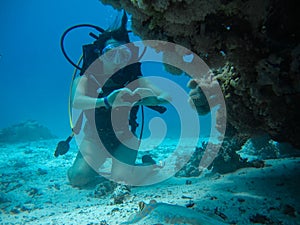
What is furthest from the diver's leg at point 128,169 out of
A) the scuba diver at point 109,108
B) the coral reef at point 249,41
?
the coral reef at point 249,41

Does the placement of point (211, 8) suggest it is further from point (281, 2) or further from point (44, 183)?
point (44, 183)

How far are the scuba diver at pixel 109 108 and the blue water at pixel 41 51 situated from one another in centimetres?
8460

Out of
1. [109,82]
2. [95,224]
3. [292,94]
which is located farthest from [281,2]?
[109,82]

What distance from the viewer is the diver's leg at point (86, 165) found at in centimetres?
566

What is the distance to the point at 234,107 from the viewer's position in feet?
10.8

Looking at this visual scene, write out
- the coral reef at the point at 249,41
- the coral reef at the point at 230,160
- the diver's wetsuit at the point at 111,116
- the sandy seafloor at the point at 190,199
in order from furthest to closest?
the diver's wetsuit at the point at 111,116, the coral reef at the point at 230,160, the sandy seafloor at the point at 190,199, the coral reef at the point at 249,41

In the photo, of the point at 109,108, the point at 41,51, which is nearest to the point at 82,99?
the point at 109,108

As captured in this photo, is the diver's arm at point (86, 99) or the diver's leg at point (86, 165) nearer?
the diver's arm at point (86, 99)

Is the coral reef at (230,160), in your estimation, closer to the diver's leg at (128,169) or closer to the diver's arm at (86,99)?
the diver's leg at (128,169)

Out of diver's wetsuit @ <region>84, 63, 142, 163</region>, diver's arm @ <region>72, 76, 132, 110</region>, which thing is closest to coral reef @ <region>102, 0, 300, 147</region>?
diver's arm @ <region>72, 76, 132, 110</region>

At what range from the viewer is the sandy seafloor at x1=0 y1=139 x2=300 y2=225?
263cm

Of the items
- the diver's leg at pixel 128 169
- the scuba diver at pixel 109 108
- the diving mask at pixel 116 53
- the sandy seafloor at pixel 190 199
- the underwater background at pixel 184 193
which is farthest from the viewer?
the diver's leg at pixel 128 169

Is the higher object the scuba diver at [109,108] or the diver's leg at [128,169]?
the scuba diver at [109,108]

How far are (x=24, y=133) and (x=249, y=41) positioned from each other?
19.8 metres
